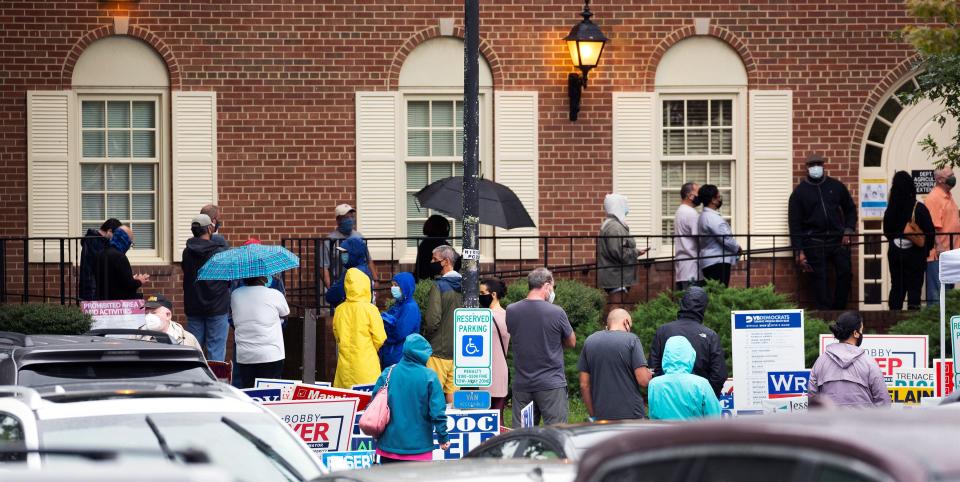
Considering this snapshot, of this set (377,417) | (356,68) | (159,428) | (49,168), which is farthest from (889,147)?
(159,428)

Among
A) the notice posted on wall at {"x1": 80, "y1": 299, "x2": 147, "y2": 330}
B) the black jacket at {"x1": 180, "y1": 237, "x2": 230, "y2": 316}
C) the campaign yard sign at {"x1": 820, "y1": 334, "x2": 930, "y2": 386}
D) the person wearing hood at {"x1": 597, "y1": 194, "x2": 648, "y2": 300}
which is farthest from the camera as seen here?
the person wearing hood at {"x1": 597, "y1": 194, "x2": 648, "y2": 300}

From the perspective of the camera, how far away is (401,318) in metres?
12.8

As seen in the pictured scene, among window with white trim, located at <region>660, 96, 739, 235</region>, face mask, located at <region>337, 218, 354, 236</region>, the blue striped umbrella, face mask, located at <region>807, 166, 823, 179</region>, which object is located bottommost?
the blue striped umbrella

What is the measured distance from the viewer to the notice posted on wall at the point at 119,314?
13711mm

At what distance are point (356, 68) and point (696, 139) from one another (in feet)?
14.5

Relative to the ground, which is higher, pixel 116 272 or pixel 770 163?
pixel 770 163

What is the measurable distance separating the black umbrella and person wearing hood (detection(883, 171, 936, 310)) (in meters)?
4.55

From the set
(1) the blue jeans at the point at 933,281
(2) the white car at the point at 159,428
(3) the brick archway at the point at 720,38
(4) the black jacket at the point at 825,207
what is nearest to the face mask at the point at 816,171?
(4) the black jacket at the point at 825,207

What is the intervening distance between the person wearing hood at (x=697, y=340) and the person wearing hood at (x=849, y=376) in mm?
891

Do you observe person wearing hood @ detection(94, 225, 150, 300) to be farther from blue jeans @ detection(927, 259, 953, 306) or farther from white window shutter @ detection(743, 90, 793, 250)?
blue jeans @ detection(927, 259, 953, 306)

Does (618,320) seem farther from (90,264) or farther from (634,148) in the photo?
Result: (634,148)

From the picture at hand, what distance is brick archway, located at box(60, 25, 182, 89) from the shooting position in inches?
716

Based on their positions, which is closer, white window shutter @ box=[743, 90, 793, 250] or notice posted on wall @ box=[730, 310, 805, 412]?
notice posted on wall @ box=[730, 310, 805, 412]

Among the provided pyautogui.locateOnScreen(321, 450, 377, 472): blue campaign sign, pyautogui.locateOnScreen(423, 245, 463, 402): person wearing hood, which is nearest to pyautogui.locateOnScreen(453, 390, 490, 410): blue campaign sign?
pyautogui.locateOnScreen(321, 450, 377, 472): blue campaign sign
